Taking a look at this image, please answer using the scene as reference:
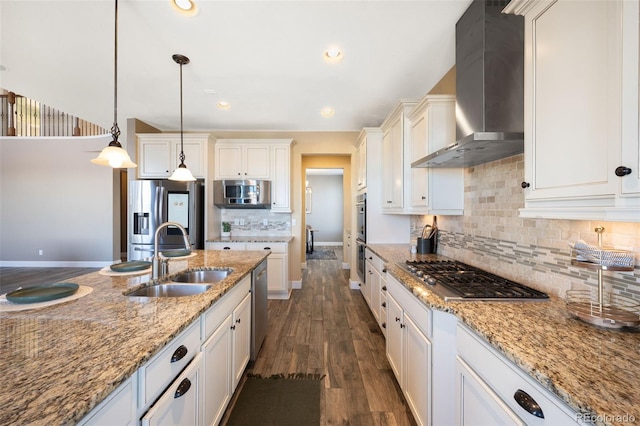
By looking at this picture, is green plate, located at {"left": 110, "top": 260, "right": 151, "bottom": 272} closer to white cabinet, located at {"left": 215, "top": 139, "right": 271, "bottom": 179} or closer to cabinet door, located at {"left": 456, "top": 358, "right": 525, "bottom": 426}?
cabinet door, located at {"left": 456, "top": 358, "right": 525, "bottom": 426}

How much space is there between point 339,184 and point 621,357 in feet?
29.6

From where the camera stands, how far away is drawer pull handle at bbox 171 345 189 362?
103cm

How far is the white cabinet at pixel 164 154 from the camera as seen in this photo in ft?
13.1

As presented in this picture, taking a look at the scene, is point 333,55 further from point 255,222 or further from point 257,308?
point 255,222

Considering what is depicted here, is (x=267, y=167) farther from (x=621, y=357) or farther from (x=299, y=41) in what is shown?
(x=621, y=357)

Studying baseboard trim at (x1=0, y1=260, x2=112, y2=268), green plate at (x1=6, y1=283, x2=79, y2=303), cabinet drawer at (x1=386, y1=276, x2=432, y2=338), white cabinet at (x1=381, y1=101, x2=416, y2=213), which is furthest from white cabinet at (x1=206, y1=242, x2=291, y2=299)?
baseboard trim at (x1=0, y1=260, x2=112, y2=268)

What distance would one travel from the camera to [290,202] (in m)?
4.25

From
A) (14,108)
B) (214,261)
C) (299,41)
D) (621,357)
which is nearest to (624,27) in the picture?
(621,357)

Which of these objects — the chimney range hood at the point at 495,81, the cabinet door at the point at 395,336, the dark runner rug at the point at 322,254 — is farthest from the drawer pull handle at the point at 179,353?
the dark runner rug at the point at 322,254

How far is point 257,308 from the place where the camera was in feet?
7.72

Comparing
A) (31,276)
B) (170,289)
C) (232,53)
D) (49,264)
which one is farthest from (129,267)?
(49,264)

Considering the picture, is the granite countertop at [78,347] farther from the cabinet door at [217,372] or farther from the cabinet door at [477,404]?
the cabinet door at [477,404]

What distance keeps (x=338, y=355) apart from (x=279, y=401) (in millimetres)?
754

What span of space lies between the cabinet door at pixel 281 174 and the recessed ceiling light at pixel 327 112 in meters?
0.79
